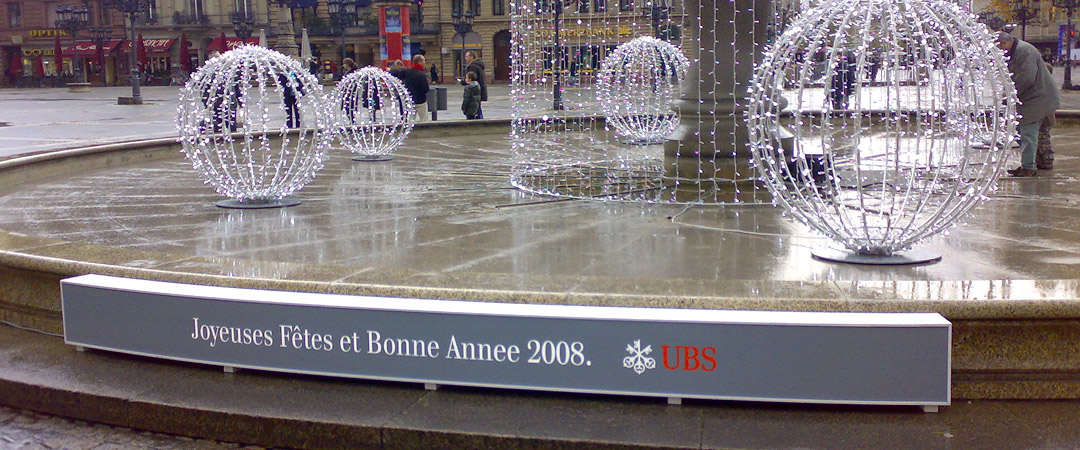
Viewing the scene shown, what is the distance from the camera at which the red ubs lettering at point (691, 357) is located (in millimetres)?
3803

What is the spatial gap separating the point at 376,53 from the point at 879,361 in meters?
62.1

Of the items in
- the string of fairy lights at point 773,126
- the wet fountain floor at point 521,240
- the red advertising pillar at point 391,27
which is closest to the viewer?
the wet fountain floor at point 521,240

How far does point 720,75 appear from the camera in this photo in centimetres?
826

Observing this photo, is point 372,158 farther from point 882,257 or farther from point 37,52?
point 37,52

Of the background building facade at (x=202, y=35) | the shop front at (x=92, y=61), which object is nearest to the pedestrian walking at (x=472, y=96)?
the background building facade at (x=202, y=35)

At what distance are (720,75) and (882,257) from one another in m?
3.25

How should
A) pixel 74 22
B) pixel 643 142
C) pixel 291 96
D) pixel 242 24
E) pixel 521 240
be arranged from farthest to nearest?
pixel 242 24, pixel 74 22, pixel 291 96, pixel 643 142, pixel 521 240

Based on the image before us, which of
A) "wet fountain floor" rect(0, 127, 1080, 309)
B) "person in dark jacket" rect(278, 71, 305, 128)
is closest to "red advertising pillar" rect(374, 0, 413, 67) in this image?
"person in dark jacket" rect(278, 71, 305, 128)

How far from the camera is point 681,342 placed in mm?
3816

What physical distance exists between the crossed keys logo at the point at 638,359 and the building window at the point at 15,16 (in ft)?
246

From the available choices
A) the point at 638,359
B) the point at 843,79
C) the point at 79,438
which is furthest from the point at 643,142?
the point at 79,438

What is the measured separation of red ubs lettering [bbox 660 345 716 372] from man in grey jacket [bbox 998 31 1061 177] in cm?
619

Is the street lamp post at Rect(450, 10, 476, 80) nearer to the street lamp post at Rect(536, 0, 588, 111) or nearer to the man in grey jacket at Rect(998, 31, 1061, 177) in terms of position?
the street lamp post at Rect(536, 0, 588, 111)

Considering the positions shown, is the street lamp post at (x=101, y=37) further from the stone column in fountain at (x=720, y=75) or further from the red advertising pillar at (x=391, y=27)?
the stone column in fountain at (x=720, y=75)
